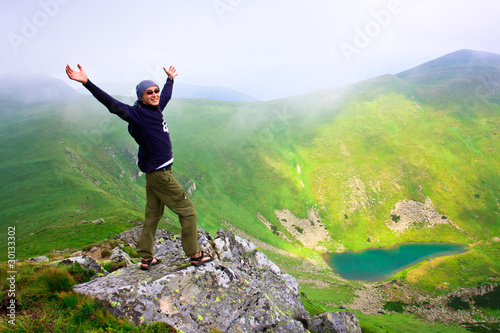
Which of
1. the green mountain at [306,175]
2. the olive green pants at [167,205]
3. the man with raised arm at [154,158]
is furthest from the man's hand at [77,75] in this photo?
the green mountain at [306,175]

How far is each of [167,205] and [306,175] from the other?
4842 inches

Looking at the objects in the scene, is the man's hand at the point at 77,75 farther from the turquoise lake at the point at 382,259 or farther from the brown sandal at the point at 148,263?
the turquoise lake at the point at 382,259

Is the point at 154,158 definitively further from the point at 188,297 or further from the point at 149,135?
the point at 188,297

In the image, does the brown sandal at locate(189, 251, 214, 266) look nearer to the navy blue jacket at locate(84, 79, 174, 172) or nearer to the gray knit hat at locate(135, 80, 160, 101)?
the navy blue jacket at locate(84, 79, 174, 172)

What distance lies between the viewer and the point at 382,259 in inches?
3703

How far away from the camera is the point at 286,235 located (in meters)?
102

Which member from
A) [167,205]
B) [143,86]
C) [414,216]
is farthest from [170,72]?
[414,216]

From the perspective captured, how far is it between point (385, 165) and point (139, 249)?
147 meters

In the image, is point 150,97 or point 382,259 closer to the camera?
point 150,97

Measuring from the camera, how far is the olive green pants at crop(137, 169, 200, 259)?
8.15 metres

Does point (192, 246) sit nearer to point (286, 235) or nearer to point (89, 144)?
point (286, 235)

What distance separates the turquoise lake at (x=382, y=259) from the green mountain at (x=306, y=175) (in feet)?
13.5

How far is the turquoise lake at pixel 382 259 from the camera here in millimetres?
85312

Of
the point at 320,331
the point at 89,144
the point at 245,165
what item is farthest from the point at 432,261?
the point at 89,144
